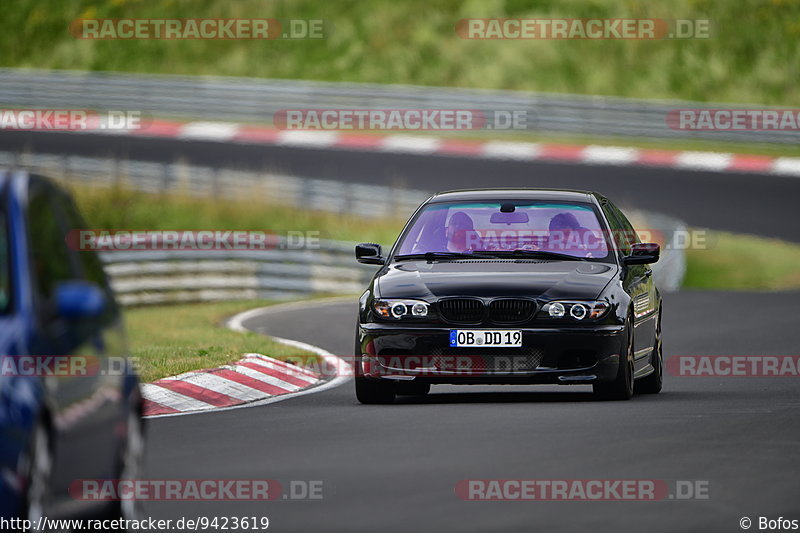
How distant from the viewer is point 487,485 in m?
9.22

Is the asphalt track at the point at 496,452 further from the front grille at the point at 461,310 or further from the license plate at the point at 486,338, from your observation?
the front grille at the point at 461,310

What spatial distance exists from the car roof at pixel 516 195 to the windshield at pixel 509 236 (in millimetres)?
57

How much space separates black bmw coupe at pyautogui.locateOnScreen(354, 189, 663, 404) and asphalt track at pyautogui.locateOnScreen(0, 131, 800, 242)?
19.9 metres

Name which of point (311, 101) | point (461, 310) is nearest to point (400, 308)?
point (461, 310)

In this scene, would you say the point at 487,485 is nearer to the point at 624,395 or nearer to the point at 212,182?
the point at 624,395

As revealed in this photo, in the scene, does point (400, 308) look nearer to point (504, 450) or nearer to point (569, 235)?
point (569, 235)

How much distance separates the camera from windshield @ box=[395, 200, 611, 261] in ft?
45.8

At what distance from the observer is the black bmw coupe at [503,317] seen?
13016 millimetres

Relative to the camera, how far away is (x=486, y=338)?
13008mm

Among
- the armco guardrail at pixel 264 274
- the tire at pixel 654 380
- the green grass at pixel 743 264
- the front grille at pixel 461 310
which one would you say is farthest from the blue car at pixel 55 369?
the green grass at pixel 743 264

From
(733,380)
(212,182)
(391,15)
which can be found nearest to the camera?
(733,380)

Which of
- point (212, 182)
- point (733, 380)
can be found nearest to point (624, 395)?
point (733, 380)

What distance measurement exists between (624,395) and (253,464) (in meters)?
4.22

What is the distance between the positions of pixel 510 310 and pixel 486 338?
27cm
